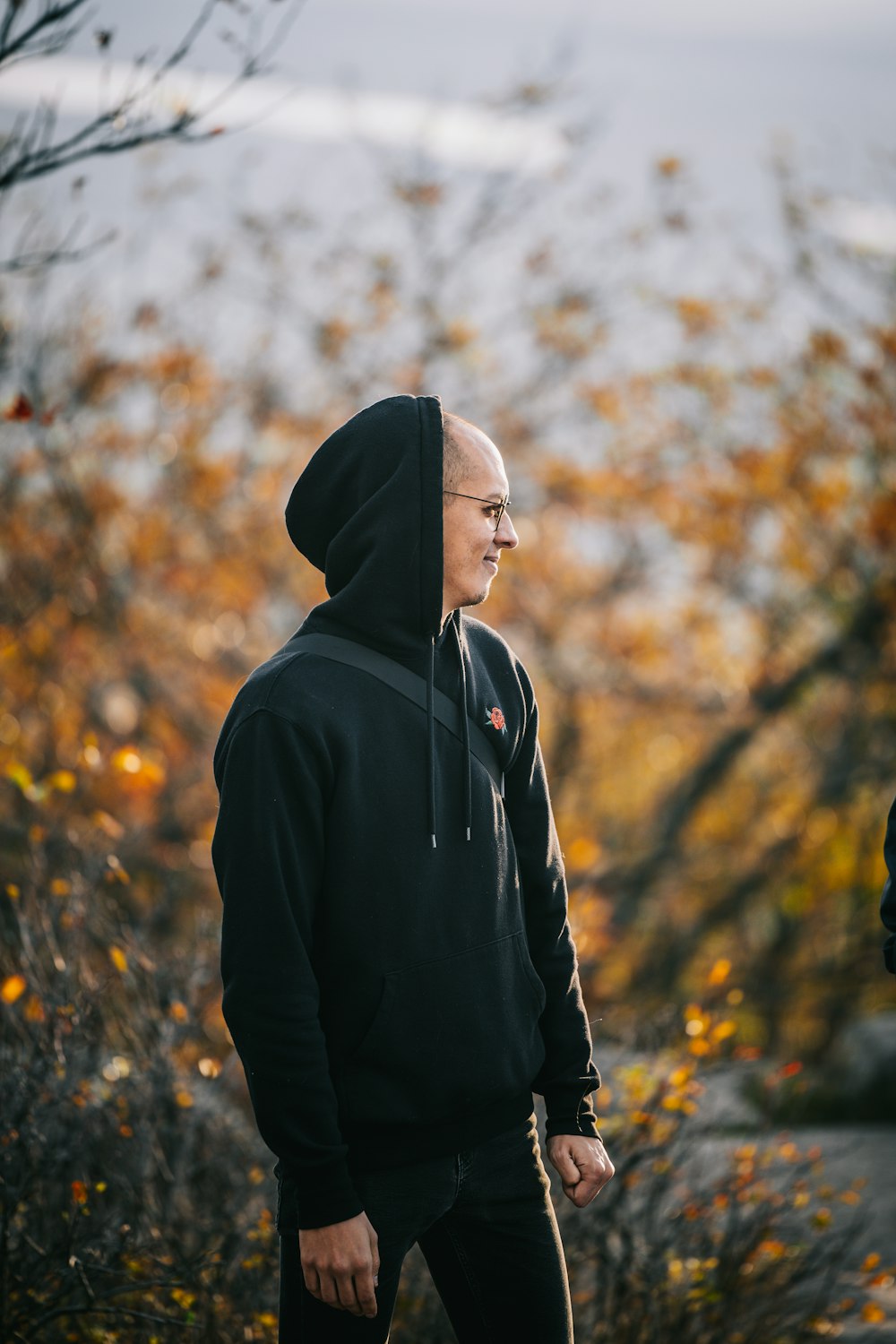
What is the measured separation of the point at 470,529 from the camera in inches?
79.2

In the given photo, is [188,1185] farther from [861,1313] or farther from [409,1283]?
[861,1313]

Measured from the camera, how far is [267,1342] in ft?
8.81

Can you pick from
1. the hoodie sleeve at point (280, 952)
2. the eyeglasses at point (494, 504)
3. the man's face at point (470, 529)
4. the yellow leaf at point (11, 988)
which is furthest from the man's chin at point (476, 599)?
the yellow leaf at point (11, 988)

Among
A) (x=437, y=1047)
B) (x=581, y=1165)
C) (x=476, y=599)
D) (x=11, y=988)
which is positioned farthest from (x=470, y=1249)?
(x=11, y=988)

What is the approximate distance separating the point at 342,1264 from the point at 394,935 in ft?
1.58

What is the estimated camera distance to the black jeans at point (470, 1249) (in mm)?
1813

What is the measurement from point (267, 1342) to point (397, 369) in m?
8.90

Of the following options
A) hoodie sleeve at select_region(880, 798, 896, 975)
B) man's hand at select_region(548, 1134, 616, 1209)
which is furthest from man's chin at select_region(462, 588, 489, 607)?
man's hand at select_region(548, 1134, 616, 1209)

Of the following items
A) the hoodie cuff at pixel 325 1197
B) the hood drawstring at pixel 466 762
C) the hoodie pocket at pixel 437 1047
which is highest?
the hood drawstring at pixel 466 762

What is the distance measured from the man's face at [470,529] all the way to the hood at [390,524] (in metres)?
0.04

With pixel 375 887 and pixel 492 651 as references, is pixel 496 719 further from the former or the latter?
pixel 375 887

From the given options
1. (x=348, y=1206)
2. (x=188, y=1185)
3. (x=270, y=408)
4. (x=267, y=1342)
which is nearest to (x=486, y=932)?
(x=348, y=1206)

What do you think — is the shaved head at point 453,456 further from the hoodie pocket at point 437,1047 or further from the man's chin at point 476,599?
the hoodie pocket at point 437,1047

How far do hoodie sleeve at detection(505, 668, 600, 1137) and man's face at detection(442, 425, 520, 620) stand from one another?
324mm
